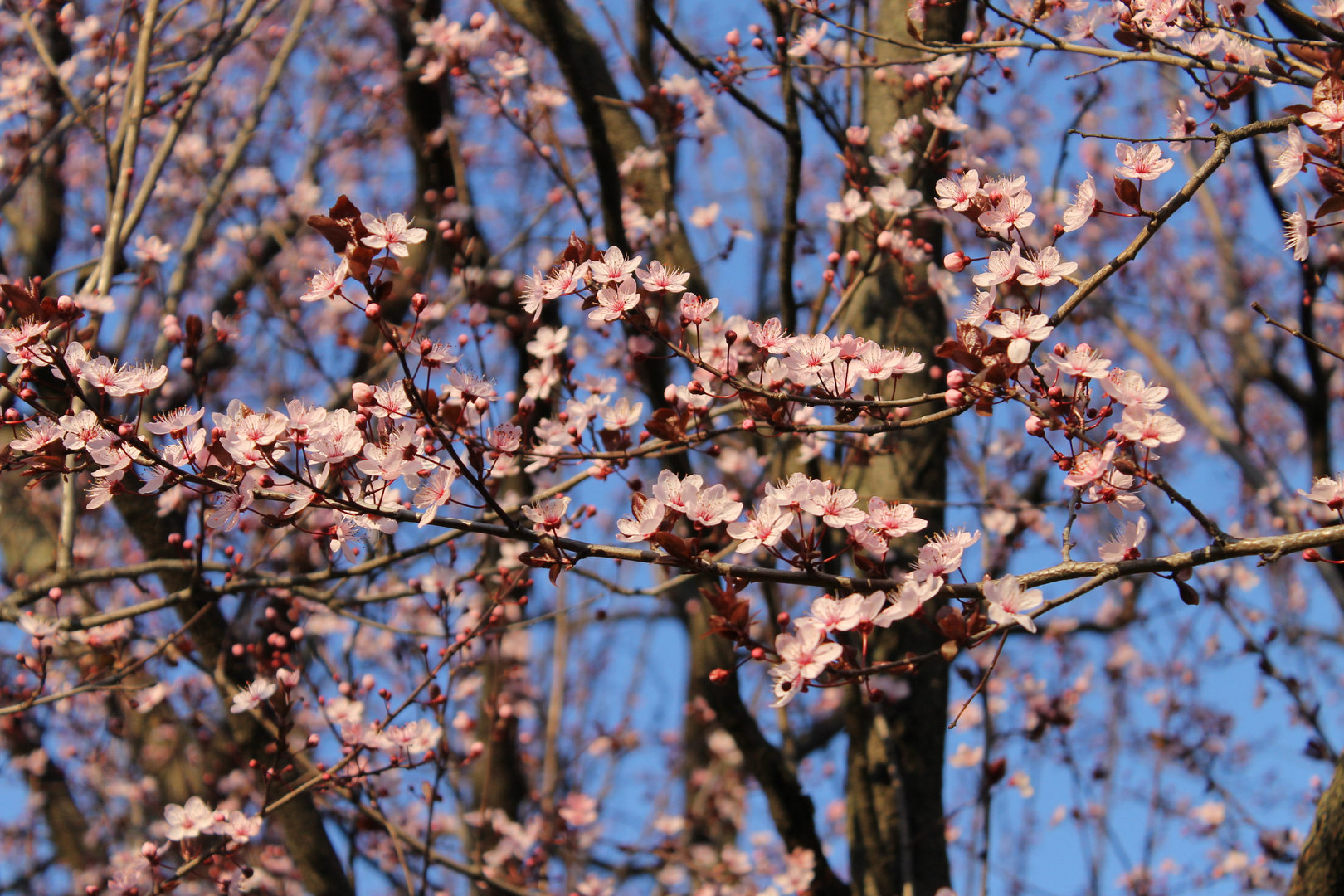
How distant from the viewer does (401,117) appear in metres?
6.75

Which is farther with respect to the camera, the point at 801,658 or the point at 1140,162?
the point at 1140,162

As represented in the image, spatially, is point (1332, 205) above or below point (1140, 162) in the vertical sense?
below

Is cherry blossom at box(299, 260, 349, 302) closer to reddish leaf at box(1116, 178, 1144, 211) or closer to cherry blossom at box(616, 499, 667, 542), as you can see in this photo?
cherry blossom at box(616, 499, 667, 542)

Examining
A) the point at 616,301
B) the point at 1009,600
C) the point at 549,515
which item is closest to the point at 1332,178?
the point at 1009,600

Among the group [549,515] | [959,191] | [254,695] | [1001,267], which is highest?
[959,191]

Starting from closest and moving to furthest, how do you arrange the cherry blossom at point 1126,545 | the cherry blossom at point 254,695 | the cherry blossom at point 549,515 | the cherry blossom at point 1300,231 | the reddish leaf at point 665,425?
the cherry blossom at point 1126,545 < the cherry blossom at point 549,515 < the cherry blossom at point 1300,231 < the reddish leaf at point 665,425 < the cherry blossom at point 254,695

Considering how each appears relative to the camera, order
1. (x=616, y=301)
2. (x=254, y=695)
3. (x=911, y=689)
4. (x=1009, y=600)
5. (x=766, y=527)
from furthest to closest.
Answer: (x=911, y=689) → (x=254, y=695) → (x=616, y=301) → (x=766, y=527) → (x=1009, y=600)

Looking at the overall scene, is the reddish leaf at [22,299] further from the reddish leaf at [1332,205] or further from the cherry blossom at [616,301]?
the reddish leaf at [1332,205]

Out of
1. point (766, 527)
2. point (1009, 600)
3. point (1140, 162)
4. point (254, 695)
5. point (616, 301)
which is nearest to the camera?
point (1009, 600)

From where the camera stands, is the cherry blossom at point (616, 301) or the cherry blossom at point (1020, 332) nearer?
the cherry blossom at point (1020, 332)

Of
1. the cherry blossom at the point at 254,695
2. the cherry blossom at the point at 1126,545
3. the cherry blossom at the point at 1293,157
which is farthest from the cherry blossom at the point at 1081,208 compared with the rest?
the cherry blossom at the point at 254,695

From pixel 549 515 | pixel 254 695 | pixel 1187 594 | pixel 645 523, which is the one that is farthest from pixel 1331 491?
pixel 254 695

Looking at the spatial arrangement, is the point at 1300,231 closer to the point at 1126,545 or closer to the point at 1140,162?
the point at 1140,162

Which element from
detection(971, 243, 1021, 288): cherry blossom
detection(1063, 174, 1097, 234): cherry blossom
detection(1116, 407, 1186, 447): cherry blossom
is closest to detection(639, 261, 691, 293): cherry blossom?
detection(971, 243, 1021, 288): cherry blossom
